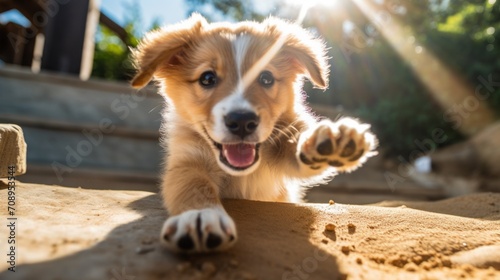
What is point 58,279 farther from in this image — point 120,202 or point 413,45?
point 413,45

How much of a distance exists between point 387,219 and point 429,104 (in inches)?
219

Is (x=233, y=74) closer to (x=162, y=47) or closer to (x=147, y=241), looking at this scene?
(x=162, y=47)

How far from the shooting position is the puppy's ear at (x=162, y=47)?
291cm

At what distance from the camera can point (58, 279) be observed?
136cm

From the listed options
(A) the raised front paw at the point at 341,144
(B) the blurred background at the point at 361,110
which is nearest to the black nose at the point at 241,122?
(A) the raised front paw at the point at 341,144

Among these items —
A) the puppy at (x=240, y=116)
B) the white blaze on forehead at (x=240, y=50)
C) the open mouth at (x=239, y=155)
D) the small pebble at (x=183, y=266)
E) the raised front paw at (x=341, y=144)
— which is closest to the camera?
the small pebble at (x=183, y=266)

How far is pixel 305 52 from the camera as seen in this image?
3.28 m

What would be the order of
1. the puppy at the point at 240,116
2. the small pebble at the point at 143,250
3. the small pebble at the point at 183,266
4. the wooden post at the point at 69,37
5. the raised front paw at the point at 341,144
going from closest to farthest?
1. the small pebble at the point at 183,266
2. the small pebble at the point at 143,250
3. the raised front paw at the point at 341,144
4. the puppy at the point at 240,116
5. the wooden post at the point at 69,37

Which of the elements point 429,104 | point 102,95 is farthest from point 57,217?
point 429,104

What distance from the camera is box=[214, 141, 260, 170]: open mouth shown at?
2.63 metres

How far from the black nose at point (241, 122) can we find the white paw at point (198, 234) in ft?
2.55

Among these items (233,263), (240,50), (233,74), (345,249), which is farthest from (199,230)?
(240,50)

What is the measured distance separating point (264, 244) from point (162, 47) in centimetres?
177

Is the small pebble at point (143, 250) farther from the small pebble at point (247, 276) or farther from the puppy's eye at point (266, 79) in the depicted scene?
the puppy's eye at point (266, 79)
